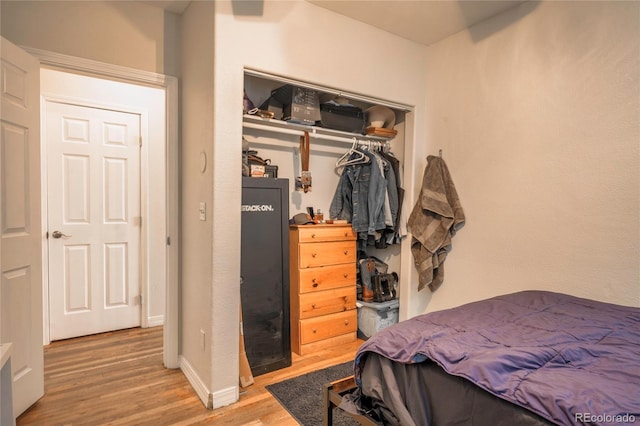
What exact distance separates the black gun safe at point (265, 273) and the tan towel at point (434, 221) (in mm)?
1128

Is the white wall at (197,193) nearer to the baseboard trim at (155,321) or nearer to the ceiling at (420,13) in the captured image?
the ceiling at (420,13)

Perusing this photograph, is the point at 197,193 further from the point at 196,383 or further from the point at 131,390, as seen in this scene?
the point at 131,390

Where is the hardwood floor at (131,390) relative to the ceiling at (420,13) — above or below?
below

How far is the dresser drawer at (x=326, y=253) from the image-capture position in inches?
110

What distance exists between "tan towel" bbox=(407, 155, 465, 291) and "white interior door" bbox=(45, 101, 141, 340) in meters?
2.70

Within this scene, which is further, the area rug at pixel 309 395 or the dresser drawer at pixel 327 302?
the dresser drawer at pixel 327 302

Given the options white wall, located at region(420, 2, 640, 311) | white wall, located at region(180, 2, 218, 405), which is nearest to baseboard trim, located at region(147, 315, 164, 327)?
white wall, located at region(180, 2, 218, 405)

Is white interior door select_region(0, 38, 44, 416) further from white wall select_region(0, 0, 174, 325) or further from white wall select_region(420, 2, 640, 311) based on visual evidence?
white wall select_region(420, 2, 640, 311)

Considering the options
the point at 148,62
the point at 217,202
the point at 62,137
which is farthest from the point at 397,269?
the point at 62,137

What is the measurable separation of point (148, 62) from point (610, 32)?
2.87 metres

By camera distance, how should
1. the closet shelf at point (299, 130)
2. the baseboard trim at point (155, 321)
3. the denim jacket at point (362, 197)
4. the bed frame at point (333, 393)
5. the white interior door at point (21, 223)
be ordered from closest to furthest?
the bed frame at point (333, 393) < the white interior door at point (21, 223) < the closet shelf at point (299, 130) < the denim jacket at point (362, 197) < the baseboard trim at point (155, 321)

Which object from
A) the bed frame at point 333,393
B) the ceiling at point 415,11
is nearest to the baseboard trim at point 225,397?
the bed frame at point 333,393

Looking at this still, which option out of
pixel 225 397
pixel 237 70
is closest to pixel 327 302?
pixel 225 397

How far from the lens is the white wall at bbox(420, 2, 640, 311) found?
188 cm
